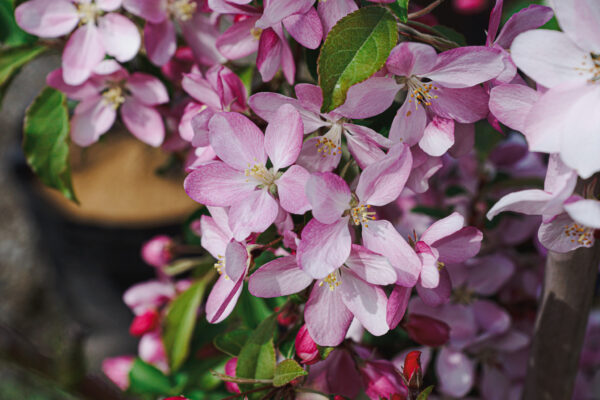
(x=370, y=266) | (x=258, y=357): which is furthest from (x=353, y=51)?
(x=258, y=357)

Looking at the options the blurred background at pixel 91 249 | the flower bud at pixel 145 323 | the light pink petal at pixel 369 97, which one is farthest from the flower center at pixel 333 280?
the blurred background at pixel 91 249

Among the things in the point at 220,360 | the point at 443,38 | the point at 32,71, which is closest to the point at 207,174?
the point at 443,38

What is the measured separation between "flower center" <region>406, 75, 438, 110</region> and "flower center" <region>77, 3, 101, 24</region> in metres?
0.29

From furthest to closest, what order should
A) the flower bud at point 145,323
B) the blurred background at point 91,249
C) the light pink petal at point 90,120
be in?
the blurred background at point 91,249
the flower bud at point 145,323
the light pink petal at point 90,120

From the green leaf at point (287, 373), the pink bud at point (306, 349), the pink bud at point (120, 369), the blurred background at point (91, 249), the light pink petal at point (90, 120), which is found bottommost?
the blurred background at point (91, 249)

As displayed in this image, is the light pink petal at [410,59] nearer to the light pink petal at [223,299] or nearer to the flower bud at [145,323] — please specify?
the light pink petal at [223,299]

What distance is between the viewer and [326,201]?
371mm

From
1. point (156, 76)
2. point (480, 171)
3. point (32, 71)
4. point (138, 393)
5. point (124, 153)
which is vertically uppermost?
point (156, 76)

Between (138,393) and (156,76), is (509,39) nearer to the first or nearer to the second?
(156,76)

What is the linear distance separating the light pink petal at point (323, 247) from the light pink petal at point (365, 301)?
0.03 metres

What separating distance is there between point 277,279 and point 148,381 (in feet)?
1.07

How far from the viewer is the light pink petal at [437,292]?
16.5 inches

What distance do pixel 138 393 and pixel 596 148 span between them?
1.75 ft

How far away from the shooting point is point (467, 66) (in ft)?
1.24
